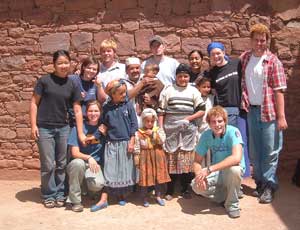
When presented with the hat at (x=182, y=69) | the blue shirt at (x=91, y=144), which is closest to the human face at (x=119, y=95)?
the blue shirt at (x=91, y=144)

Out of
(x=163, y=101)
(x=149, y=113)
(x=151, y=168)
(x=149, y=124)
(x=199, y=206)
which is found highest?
(x=163, y=101)

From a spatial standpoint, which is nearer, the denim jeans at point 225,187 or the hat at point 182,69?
the denim jeans at point 225,187

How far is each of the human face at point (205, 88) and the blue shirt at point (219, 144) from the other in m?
0.55

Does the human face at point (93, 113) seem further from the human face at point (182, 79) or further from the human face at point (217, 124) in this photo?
the human face at point (217, 124)

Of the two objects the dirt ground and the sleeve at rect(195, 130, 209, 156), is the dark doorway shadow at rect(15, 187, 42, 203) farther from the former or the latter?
the sleeve at rect(195, 130, 209, 156)

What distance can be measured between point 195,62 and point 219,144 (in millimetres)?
1073

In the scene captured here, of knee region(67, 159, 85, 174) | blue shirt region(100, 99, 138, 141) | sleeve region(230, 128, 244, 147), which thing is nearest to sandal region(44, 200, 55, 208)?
knee region(67, 159, 85, 174)

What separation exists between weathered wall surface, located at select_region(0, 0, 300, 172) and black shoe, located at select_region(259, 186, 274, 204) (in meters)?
Answer: 1.10

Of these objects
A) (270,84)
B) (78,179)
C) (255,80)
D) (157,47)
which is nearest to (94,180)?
(78,179)

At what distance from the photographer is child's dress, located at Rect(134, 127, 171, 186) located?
5.05 meters

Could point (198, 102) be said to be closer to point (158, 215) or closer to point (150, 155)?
point (150, 155)

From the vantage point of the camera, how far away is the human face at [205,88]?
5.22 meters

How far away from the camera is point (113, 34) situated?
622 centimetres

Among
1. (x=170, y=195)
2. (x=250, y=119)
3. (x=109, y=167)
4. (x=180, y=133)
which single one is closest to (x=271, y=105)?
(x=250, y=119)
